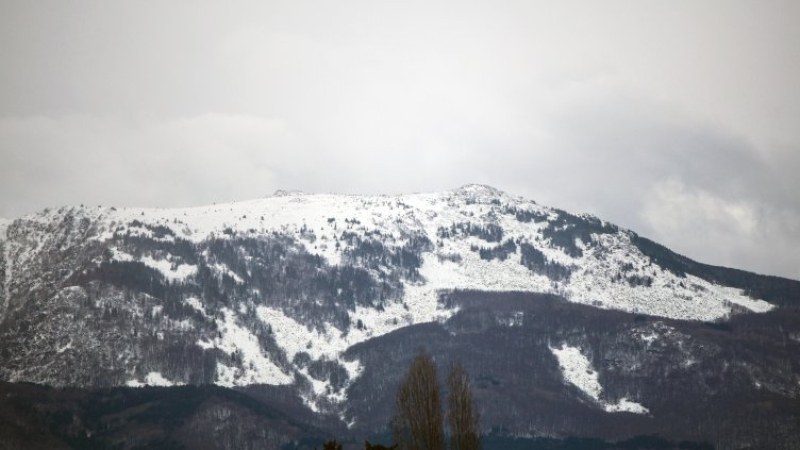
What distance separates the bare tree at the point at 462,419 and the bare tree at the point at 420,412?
5.89 meters

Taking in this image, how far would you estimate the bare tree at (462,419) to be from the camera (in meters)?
176

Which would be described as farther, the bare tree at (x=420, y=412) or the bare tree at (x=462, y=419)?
the bare tree at (x=462, y=419)

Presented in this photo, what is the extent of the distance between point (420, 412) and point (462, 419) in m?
9.88

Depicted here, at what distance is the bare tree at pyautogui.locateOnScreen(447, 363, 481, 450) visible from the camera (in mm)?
176125

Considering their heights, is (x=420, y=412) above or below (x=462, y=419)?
above

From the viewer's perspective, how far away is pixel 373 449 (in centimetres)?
12012

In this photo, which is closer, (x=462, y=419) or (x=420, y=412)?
(x=420, y=412)

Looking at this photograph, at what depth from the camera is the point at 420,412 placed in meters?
173

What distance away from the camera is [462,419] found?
17925cm

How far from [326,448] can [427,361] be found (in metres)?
72.0

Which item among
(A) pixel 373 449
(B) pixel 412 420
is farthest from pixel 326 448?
(B) pixel 412 420

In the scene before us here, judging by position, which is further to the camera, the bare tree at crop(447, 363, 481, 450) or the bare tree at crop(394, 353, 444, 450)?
the bare tree at crop(447, 363, 481, 450)

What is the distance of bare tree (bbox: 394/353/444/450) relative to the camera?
557ft

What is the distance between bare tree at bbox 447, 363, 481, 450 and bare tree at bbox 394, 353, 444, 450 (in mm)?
5892
